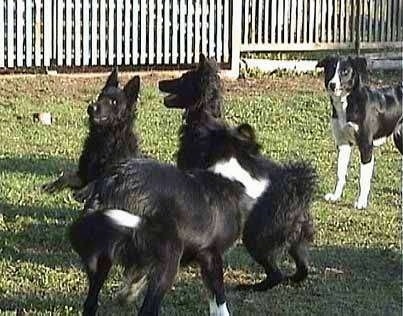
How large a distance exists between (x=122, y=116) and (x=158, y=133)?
514 cm

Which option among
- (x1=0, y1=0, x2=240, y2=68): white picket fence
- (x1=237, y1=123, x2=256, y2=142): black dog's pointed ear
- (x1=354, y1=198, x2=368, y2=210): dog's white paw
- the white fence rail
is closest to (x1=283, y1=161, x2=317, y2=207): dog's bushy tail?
(x1=237, y1=123, x2=256, y2=142): black dog's pointed ear

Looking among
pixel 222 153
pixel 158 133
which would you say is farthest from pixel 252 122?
pixel 222 153

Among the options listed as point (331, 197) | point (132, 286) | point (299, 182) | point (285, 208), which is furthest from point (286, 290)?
point (331, 197)

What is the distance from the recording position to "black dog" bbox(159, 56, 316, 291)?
7.03 metres

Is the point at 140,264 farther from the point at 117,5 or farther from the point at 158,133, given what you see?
the point at 117,5

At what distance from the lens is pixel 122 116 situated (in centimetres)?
801

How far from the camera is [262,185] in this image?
7023mm

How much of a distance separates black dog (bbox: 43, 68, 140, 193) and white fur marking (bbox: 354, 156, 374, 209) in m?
2.95

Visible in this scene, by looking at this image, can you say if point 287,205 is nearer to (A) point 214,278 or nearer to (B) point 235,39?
(A) point 214,278

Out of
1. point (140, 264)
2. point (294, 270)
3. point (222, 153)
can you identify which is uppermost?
point (222, 153)

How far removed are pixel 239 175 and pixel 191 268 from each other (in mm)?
1109

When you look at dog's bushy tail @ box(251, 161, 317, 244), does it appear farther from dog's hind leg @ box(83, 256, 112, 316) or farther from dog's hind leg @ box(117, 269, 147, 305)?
dog's hind leg @ box(83, 256, 112, 316)

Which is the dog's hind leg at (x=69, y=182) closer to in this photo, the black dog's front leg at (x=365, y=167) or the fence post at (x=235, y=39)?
the black dog's front leg at (x=365, y=167)

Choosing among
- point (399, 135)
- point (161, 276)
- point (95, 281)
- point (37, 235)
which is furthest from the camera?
point (399, 135)
